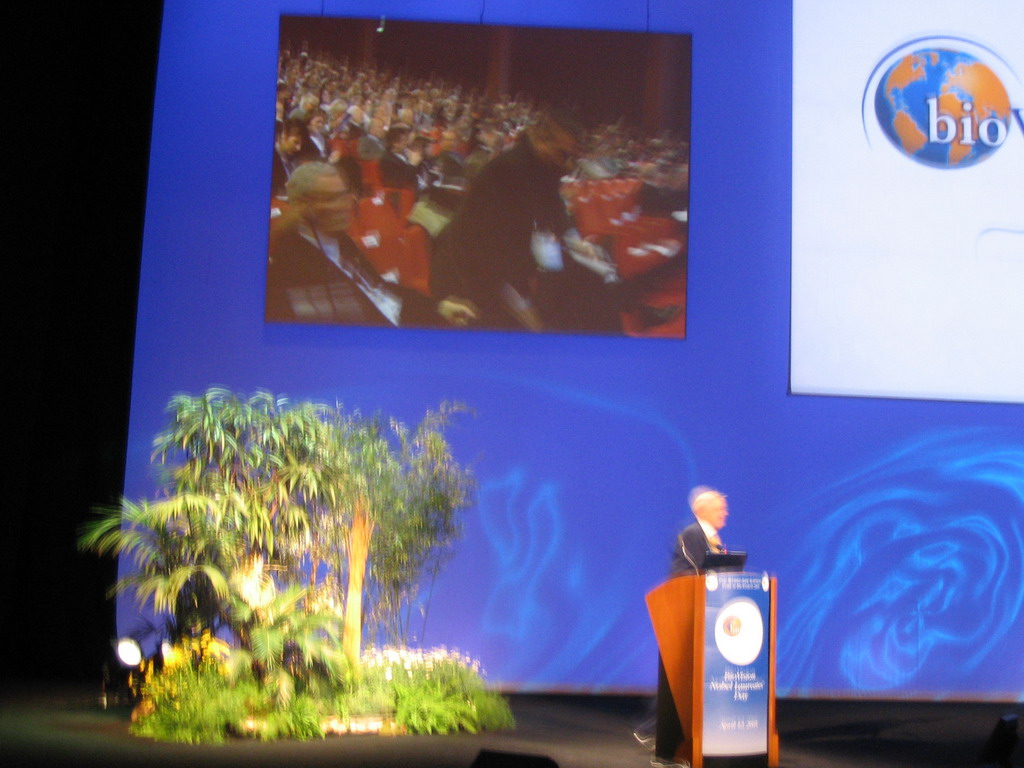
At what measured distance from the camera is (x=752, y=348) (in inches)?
313

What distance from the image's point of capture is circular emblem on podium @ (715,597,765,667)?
4.80m

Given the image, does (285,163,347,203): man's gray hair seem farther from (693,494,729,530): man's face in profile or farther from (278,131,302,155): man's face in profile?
(693,494,729,530): man's face in profile

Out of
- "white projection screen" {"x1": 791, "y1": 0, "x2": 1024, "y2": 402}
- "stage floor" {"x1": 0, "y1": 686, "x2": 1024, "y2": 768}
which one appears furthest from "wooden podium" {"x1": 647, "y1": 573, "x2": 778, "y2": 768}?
"white projection screen" {"x1": 791, "y1": 0, "x2": 1024, "y2": 402}

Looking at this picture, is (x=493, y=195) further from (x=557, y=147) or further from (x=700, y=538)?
(x=700, y=538)

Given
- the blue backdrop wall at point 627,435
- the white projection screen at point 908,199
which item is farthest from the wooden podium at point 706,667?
the white projection screen at point 908,199

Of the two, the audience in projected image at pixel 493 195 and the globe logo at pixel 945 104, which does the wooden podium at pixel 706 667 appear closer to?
the audience in projected image at pixel 493 195

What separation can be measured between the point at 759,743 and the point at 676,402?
3.34m

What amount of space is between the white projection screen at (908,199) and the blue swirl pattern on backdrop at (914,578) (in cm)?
58

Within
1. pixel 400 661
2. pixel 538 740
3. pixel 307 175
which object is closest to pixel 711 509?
pixel 538 740

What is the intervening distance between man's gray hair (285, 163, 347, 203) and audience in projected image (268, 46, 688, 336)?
4 cm

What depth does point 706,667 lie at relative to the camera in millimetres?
4734

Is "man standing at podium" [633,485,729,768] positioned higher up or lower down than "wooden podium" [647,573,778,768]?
higher up

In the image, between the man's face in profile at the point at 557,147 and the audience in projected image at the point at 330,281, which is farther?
the man's face in profile at the point at 557,147

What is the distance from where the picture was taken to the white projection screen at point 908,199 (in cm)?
792
